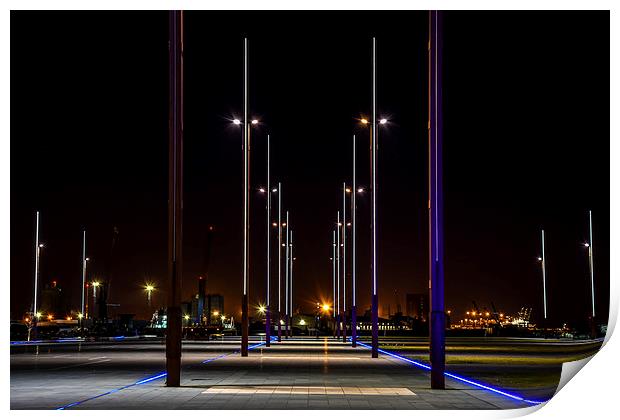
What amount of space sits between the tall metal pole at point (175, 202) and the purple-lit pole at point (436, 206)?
605 centimetres

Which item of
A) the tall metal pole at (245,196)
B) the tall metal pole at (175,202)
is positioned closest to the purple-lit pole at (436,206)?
the tall metal pole at (175,202)

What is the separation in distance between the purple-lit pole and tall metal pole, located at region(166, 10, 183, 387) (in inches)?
238

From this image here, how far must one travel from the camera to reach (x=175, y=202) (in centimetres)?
2477

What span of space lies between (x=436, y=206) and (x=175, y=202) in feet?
20.6

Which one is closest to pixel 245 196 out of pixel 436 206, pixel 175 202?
pixel 175 202

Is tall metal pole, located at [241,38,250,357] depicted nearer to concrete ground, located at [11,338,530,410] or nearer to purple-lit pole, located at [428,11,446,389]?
concrete ground, located at [11,338,530,410]

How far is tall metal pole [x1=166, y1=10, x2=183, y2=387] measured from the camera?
2450 cm

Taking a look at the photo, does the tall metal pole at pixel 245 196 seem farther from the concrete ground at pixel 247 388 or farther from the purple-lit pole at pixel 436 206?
the purple-lit pole at pixel 436 206

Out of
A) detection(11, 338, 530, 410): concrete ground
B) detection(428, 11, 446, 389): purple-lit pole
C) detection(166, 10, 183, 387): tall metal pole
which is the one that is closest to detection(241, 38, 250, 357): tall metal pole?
detection(11, 338, 530, 410): concrete ground

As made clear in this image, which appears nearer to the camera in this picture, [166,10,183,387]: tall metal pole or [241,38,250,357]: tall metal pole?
[166,10,183,387]: tall metal pole

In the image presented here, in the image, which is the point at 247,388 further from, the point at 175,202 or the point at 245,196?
the point at 245,196
